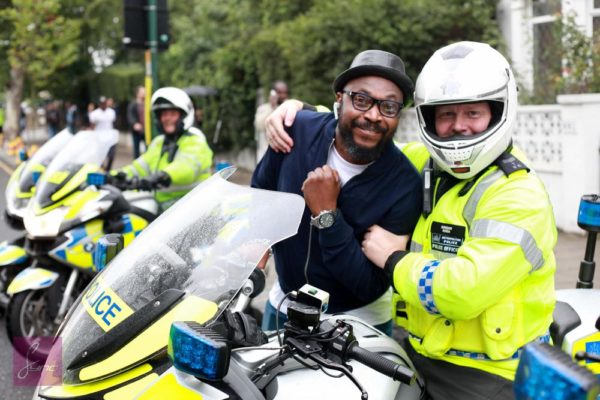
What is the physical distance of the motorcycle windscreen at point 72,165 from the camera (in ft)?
18.1

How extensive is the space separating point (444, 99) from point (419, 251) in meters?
0.52

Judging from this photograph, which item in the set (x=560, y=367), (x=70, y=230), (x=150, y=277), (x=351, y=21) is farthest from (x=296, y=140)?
(x=351, y=21)

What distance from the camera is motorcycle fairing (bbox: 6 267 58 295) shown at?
516 centimetres

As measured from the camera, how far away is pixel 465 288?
2139 mm

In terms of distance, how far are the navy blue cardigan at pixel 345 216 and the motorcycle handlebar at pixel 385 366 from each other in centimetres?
66

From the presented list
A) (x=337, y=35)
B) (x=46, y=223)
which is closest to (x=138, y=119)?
(x=337, y=35)

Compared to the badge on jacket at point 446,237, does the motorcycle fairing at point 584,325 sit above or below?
below

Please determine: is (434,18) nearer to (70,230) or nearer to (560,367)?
(70,230)

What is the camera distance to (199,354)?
1.75m

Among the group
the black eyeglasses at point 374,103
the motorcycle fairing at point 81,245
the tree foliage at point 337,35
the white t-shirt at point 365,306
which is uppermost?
the tree foliage at point 337,35

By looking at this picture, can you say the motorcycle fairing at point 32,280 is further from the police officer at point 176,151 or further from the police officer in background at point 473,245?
the police officer in background at point 473,245

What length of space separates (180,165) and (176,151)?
33 centimetres

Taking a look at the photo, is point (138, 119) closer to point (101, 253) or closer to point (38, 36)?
point (38, 36)

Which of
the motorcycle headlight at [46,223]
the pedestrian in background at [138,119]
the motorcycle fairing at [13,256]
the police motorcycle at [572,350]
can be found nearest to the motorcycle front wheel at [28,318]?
the motorcycle headlight at [46,223]
